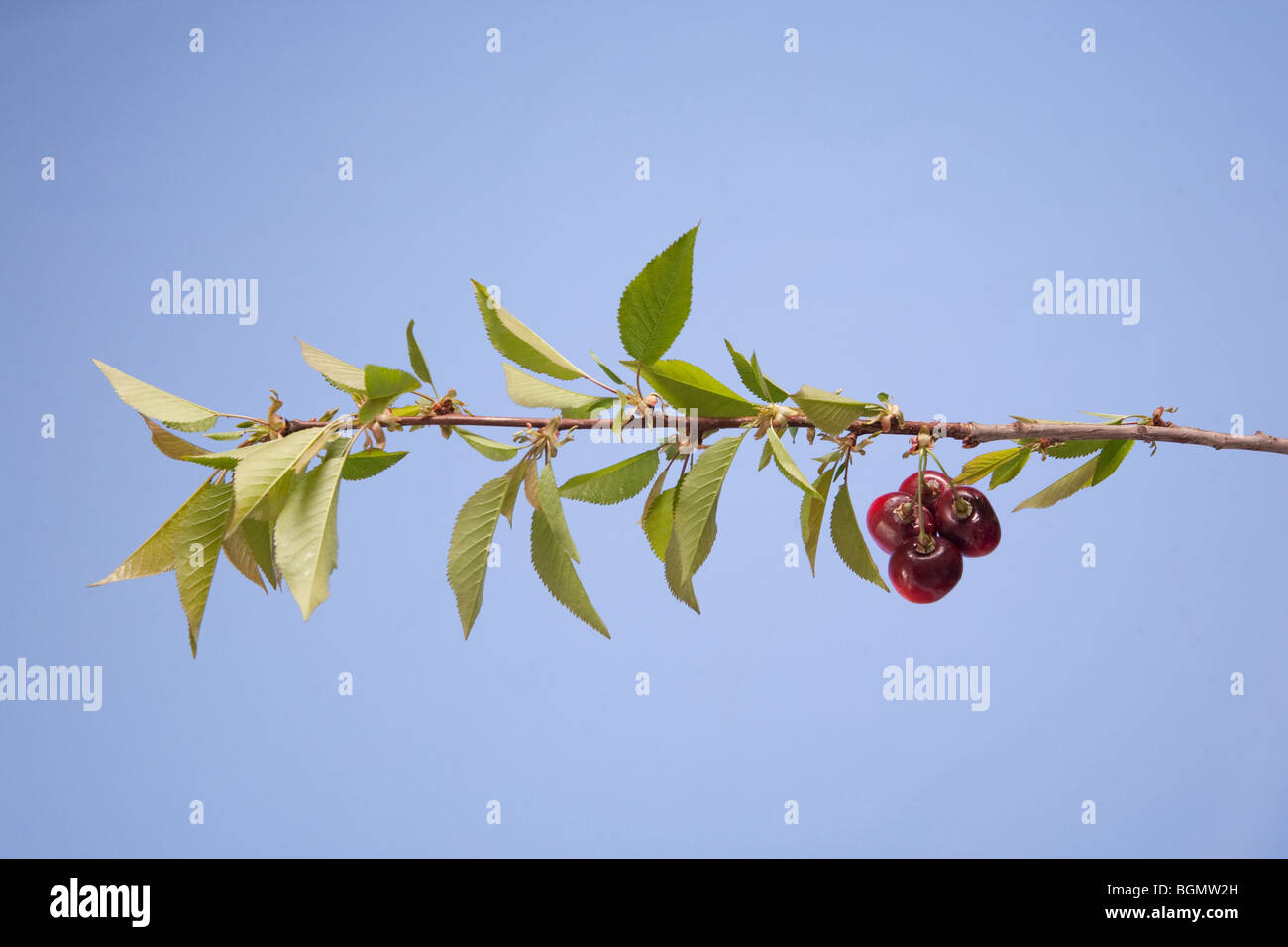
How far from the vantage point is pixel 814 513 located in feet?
1.96

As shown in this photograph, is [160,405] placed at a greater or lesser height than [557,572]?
greater

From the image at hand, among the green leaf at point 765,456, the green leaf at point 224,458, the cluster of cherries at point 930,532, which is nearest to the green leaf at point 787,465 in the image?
the green leaf at point 765,456

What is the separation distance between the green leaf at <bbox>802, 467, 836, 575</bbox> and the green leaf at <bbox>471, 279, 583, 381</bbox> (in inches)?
6.7

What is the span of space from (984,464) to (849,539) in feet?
0.59

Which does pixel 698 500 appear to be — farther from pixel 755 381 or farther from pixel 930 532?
pixel 930 532

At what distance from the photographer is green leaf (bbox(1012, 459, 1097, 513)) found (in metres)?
0.74

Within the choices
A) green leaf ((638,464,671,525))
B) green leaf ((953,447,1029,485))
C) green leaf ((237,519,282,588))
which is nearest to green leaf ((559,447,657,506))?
green leaf ((638,464,671,525))

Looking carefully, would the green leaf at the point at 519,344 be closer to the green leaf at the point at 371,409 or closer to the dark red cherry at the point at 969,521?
the green leaf at the point at 371,409

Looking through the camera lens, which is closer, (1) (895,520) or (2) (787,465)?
(2) (787,465)

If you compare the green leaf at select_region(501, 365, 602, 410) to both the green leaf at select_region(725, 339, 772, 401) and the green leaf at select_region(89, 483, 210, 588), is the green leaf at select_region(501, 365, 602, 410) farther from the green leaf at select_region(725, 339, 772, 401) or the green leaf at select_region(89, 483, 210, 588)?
the green leaf at select_region(89, 483, 210, 588)

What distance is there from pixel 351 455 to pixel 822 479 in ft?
0.97

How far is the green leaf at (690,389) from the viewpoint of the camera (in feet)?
1.78

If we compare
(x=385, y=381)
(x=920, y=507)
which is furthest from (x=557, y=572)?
(x=920, y=507)

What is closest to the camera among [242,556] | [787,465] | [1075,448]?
[787,465]
